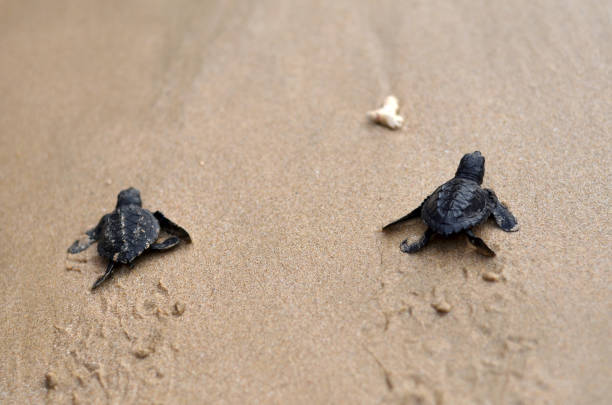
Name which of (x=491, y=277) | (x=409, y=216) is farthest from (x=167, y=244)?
(x=491, y=277)

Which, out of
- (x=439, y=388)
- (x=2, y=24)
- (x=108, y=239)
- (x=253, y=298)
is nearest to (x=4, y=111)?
(x=2, y=24)

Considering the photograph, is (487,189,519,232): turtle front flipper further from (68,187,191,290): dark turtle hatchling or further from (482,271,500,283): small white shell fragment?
(68,187,191,290): dark turtle hatchling

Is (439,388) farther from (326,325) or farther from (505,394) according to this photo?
(326,325)

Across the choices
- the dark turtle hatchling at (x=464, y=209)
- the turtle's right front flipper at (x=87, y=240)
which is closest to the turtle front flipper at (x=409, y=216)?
the dark turtle hatchling at (x=464, y=209)

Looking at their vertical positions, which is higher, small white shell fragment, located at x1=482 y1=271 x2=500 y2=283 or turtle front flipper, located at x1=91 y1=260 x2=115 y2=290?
turtle front flipper, located at x1=91 y1=260 x2=115 y2=290

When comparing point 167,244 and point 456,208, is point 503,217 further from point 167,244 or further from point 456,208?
point 167,244

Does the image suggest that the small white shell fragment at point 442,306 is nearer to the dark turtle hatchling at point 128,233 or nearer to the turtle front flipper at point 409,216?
the turtle front flipper at point 409,216

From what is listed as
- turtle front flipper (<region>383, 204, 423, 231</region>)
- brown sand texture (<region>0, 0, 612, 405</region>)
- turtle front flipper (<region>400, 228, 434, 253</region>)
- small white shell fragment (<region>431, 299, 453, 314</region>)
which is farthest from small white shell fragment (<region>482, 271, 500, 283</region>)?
turtle front flipper (<region>383, 204, 423, 231</region>)
